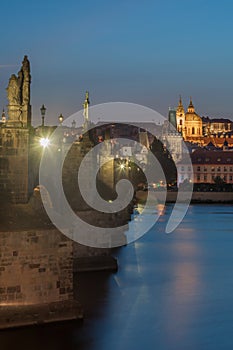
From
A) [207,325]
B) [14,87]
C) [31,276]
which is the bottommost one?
[207,325]

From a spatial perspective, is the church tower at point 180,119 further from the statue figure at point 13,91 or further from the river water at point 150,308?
the statue figure at point 13,91

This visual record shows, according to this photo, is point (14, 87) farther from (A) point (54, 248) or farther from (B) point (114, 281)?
(B) point (114, 281)

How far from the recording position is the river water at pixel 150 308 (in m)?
10.9

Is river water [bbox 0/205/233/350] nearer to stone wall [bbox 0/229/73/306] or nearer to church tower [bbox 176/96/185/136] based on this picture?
stone wall [bbox 0/229/73/306]

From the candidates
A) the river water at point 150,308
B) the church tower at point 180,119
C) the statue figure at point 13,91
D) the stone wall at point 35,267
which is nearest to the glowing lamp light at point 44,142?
the river water at point 150,308

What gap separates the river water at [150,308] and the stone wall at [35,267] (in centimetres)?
51

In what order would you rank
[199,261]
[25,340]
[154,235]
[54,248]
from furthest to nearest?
[154,235] < [199,261] < [54,248] < [25,340]

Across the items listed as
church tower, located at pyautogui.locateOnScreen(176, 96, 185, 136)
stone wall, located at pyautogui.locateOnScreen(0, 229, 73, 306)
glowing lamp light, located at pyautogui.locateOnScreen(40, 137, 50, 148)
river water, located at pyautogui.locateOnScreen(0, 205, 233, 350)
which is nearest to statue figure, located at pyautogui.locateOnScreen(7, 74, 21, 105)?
stone wall, located at pyautogui.locateOnScreen(0, 229, 73, 306)

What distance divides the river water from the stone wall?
1.69 feet

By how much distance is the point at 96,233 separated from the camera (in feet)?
57.0

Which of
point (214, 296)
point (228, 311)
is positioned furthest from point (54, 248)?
point (214, 296)

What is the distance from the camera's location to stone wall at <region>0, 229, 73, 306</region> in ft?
35.3

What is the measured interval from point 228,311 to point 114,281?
3.31 m

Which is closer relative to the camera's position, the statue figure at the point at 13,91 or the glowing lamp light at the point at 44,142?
the statue figure at the point at 13,91
